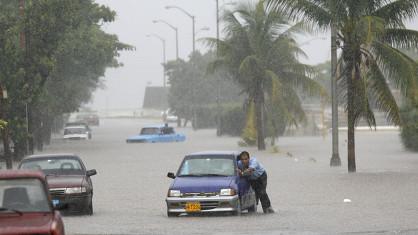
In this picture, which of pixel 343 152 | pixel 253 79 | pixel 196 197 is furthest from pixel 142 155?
pixel 196 197

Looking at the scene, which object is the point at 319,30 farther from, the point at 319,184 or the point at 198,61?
the point at 198,61

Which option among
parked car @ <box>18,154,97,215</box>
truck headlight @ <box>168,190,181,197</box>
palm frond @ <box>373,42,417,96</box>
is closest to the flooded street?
parked car @ <box>18,154,97,215</box>

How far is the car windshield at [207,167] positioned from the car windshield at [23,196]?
976cm

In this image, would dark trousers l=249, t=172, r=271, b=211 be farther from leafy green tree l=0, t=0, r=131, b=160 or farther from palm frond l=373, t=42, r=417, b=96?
leafy green tree l=0, t=0, r=131, b=160

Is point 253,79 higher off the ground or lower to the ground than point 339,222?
higher

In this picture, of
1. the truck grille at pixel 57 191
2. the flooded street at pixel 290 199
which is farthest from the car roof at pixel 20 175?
the truck grille at pixel 57 191

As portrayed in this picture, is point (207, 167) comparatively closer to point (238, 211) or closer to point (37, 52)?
point (238, 211)

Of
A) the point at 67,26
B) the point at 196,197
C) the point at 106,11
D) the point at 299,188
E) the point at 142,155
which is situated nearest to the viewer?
the point at 196,197

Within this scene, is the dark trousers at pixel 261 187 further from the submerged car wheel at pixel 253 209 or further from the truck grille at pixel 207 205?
the truck grille at pixel 207 205

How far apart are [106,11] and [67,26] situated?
12.1 m

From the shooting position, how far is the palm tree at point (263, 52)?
5334 centimetres

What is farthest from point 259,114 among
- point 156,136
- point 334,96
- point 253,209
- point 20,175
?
point 20,175

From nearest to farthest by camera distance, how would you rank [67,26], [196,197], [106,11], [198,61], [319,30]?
[196,197]
[319,30]
[67,26]
[106,11]
[198,61]

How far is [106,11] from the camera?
6203 cm
